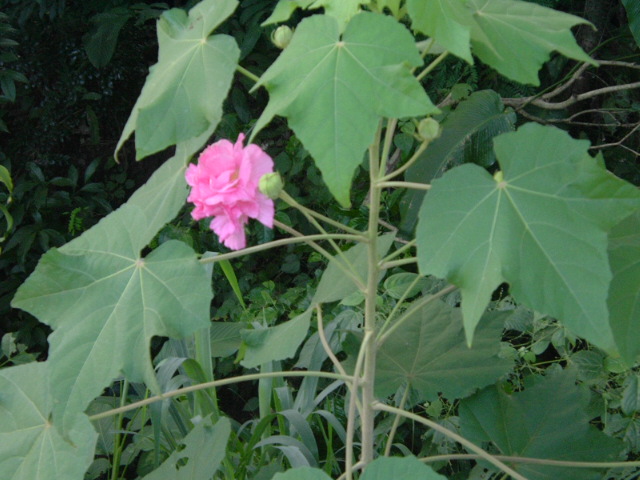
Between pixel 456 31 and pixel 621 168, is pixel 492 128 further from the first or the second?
pixel 456 31

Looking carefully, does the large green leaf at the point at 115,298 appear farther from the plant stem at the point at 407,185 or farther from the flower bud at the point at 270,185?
the plant stem at the point at 407,185

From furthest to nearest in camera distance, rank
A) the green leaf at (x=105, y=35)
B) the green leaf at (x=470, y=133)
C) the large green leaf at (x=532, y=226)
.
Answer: the green leaf at (x=105, y=35), the green leaf at (x=470, y=133), the large green leaf at (x=532, y=226)

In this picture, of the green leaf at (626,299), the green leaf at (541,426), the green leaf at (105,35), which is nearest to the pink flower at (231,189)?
the green leaf at (626,299)

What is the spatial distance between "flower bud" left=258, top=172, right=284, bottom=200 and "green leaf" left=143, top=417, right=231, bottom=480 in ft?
1.55

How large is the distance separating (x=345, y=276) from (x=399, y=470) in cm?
33

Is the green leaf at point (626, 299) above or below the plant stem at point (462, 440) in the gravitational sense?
above

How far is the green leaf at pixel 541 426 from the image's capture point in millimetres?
1007

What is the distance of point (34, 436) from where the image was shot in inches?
38.6

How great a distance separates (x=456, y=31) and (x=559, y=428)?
0.63 metres

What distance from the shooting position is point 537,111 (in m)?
2.07

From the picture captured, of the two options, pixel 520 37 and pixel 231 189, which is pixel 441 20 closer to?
pixel 520 37

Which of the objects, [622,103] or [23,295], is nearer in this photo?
[23,295]

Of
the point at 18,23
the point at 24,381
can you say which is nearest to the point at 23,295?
the point at 24,381

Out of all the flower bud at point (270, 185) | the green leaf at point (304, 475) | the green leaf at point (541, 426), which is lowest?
the green leaf at point (541, 426)
